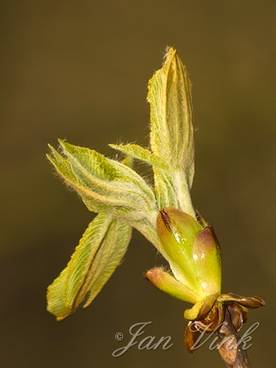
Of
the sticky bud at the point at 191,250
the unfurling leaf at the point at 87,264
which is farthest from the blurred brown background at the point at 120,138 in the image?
the sticky bud at the point at 191,250

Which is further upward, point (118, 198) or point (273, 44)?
point (273, 44)

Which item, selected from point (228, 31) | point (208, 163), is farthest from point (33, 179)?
point (228, 31)

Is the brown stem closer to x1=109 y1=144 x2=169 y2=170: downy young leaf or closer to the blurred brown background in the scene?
x1=109 y1=144 x2=169 y2=170: downy young leaf

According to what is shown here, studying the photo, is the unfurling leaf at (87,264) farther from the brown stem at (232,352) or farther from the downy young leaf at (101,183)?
the brown stem at (232,352)

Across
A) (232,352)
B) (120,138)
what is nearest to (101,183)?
(232,352)

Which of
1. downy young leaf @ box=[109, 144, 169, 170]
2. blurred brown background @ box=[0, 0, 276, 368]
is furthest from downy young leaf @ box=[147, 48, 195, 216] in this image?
blurred brown background @ box=[0, 0, 276, 368]

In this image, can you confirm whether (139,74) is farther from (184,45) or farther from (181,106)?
(181,106)
